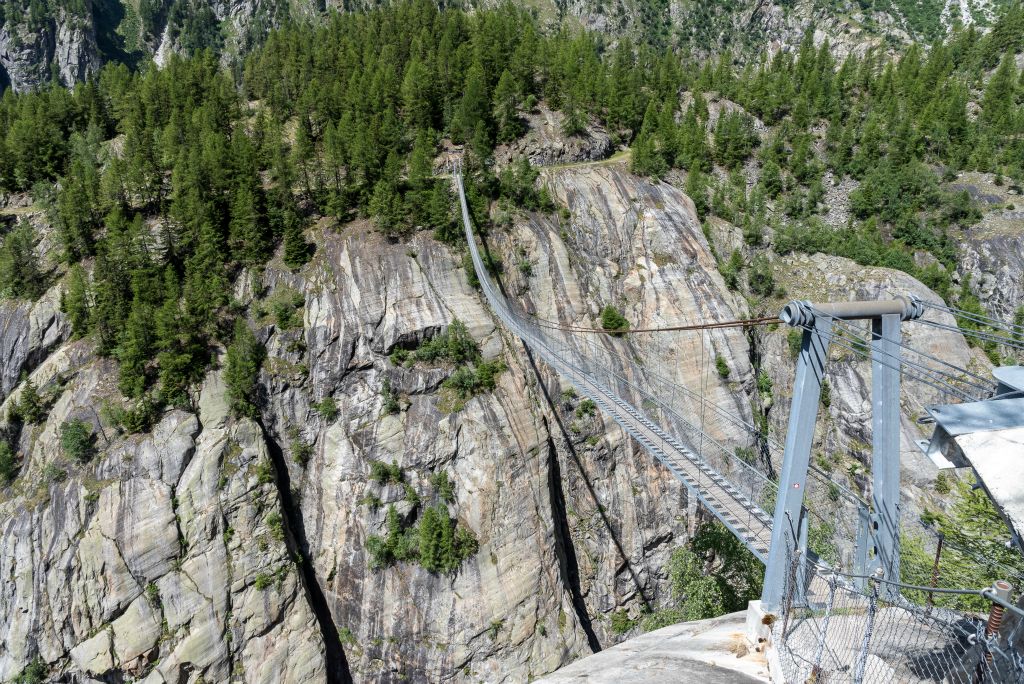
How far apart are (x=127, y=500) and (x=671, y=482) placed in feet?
57.1

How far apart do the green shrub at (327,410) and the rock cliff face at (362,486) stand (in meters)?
0.10

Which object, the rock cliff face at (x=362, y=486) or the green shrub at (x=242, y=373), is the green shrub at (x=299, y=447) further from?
the green shrub at (x=242, y=373)

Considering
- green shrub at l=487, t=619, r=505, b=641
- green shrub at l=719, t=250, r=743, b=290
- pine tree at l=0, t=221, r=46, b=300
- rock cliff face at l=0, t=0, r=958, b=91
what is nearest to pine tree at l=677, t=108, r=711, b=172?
green shrub at l=719, t=250, r=743, b=290

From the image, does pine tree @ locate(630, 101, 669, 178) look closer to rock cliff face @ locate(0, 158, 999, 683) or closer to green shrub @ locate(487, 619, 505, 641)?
rock cliff face @ locate(0, 158, 999, 683)

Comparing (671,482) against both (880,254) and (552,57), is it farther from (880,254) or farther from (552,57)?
(552,57)

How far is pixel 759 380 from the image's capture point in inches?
872

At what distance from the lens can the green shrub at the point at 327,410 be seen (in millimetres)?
19344

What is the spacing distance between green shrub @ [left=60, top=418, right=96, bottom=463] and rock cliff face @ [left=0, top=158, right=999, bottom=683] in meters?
0.28

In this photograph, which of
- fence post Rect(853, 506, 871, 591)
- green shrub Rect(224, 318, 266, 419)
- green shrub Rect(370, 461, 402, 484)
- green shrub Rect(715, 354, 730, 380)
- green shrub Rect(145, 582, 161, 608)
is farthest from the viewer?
green shrub Rect(715, 354, 730, 380)

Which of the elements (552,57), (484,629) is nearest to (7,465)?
(484,629)

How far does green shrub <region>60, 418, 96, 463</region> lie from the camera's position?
56.2 ft

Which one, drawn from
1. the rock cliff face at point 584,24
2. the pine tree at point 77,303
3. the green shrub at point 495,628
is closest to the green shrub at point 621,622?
the green shrub at point 495,628

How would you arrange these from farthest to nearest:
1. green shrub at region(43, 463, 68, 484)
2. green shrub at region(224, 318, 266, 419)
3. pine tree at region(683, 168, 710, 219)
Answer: pine tree at region(683, 168, 710, 219) < green shrub at region(224, 318, 266, 419) < green shrub at region(43, 463, 68, 484)

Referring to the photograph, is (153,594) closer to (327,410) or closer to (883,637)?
(327,410)
